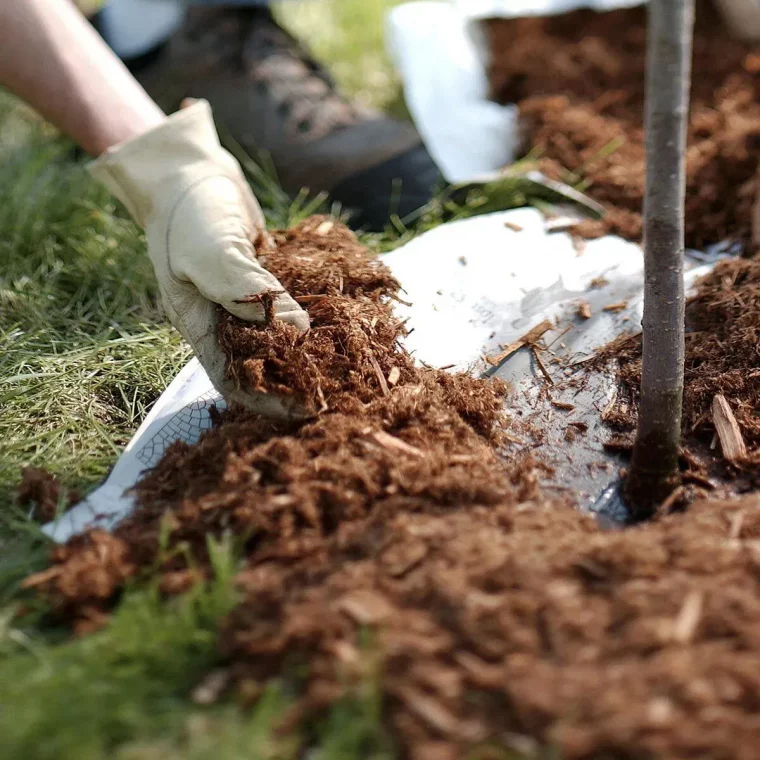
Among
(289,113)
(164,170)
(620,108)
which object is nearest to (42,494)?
(164,170)

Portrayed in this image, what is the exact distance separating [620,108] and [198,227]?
70.6 inches

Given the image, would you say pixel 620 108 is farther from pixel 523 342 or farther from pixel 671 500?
pixel 671 500

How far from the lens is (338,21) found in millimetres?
3998

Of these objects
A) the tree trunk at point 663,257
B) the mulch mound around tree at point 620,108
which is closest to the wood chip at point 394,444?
the tree trunk at point 663,257

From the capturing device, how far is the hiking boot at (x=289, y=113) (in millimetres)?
2547

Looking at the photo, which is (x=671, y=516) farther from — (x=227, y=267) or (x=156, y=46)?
(x=156, y=46)

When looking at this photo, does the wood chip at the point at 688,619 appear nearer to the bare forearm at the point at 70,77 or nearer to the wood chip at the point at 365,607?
the wood chip at the point at 365,607

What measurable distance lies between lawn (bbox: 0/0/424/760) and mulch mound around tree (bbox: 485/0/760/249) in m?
0.69

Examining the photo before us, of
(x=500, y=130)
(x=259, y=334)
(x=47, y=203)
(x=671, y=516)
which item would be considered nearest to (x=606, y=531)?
(x=671, y=516)

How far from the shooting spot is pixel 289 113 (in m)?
2.71

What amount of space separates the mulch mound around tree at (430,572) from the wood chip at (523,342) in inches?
6.6

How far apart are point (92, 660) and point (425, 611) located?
0.47 m

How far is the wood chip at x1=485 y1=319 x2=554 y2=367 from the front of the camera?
5.92 ft

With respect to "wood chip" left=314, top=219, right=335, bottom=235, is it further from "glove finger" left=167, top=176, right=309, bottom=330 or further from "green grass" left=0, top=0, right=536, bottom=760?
"green grass" left=0, top=0, right=536, bottom=760
